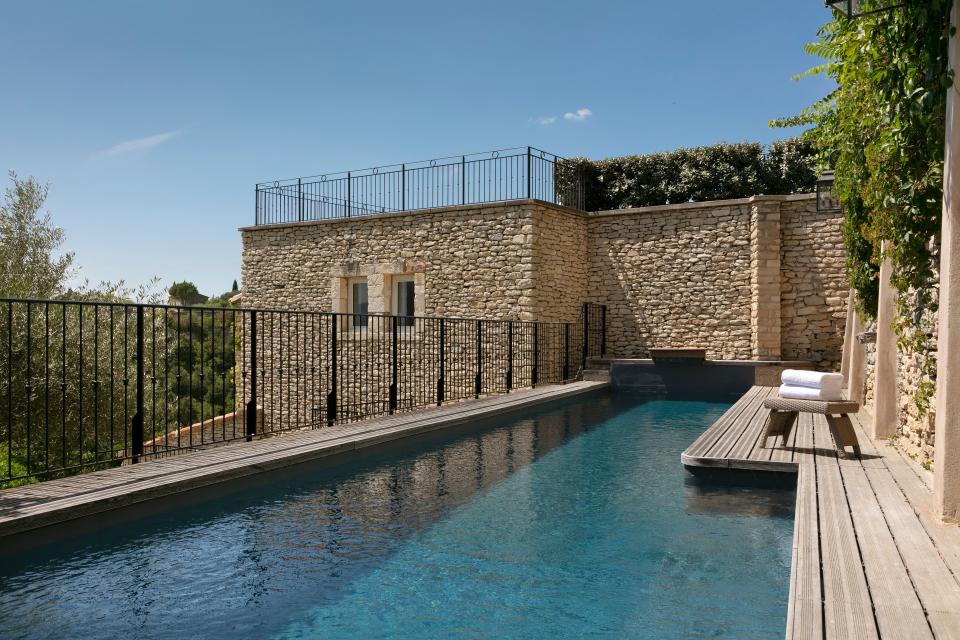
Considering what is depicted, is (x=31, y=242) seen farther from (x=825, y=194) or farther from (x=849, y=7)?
(x=849, y=7)

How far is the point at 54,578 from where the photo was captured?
302 cm

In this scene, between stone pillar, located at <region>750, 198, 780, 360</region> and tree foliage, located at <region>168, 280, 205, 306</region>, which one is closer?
stone pillar, located at <region>750, 198, 780, 360</region>

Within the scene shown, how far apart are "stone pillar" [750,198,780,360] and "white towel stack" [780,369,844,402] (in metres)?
8.29

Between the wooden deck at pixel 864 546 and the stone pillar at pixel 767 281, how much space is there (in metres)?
7.85

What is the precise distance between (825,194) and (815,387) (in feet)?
13.8

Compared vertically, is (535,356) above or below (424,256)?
below

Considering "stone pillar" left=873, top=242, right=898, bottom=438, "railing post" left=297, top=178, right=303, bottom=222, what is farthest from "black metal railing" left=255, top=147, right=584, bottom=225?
"stone pillar" left=873, top=242, right=898, bottom=438

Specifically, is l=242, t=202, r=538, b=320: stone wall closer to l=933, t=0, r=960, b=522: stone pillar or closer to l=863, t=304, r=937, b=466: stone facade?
l=863, t=304, r=937, b=466: stone facade

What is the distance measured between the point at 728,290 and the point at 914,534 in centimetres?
1084

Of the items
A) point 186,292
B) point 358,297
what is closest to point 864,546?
point 358,297

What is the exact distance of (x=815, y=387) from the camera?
4.81 meters

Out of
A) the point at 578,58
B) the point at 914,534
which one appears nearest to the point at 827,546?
the point at 914,534

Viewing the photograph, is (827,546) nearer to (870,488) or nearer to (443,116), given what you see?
(870,488)

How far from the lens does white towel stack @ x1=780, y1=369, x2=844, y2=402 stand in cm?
476
